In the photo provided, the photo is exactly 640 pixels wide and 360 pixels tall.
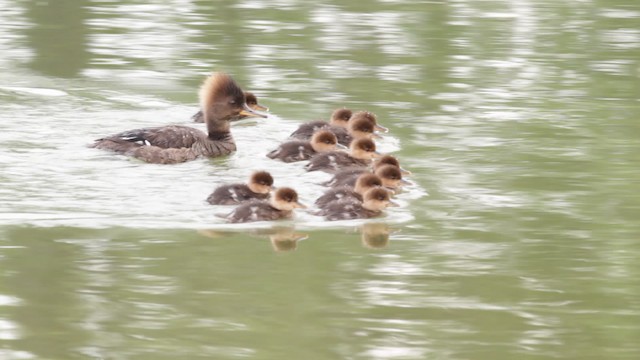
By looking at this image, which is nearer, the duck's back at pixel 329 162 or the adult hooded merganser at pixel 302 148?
the duck's back at pixel 329 162

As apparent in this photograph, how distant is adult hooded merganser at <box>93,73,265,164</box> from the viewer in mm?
8547

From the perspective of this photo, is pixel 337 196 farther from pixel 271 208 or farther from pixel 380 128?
pixel 380 128

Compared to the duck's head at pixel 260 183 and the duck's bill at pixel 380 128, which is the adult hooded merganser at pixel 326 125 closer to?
the duck's bill at pixel 380 128

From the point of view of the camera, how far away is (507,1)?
45.2 feet

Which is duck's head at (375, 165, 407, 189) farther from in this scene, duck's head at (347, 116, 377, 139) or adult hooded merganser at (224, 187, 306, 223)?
duck's head at (347, 116, 377, 139)

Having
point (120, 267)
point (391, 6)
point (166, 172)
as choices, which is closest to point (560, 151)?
point (166, 172)

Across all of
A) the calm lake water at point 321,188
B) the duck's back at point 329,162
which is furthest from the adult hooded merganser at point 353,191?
the duck's back at point 329,162

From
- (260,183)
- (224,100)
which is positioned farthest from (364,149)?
(260,183)

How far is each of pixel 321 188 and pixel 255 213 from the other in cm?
106

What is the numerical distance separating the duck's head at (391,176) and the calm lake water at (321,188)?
10 cm

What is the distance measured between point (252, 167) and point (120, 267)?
8.68 feet

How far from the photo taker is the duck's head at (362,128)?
8828 mm

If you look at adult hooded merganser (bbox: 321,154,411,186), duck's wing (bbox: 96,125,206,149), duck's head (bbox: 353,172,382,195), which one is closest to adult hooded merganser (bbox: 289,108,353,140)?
duck's wing (bbox: 96,125,206,149)

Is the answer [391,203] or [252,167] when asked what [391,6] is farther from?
[391,203]
